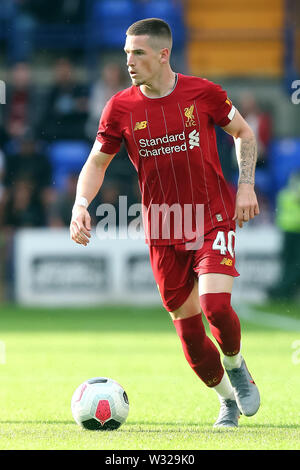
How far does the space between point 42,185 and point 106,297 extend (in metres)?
2.20

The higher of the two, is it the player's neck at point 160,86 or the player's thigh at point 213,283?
the player's neck at point 160,86

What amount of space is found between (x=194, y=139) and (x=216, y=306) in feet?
3.32

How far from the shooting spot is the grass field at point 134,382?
5.02m

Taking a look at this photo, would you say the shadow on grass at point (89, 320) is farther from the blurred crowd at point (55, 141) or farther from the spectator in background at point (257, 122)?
the spectator in background at point (257, 122)

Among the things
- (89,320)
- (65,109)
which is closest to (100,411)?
(89,320)

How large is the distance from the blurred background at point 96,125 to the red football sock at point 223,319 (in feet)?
31.1

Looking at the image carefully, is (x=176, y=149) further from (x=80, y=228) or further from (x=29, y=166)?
(x=29, y=166)

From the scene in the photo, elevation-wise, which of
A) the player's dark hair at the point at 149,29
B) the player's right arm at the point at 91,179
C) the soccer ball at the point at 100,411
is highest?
the player's dark hair at the point at 149,29

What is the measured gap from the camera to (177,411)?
19.9 ft

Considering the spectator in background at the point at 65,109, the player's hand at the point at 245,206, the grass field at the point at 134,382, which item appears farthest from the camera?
the spectator in background at the point at 65,109

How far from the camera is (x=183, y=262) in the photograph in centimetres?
564

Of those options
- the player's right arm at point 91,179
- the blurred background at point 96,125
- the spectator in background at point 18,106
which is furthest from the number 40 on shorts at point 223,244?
the spectator in background at point 18,106

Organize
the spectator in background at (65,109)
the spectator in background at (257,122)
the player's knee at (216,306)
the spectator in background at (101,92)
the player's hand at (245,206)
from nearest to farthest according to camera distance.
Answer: the player's knee at (216,306) → the player's hand at (245,206) → the spectator in background at (101,92) → the spectator in background at (257,122) → the spectator in background at (65,109)
